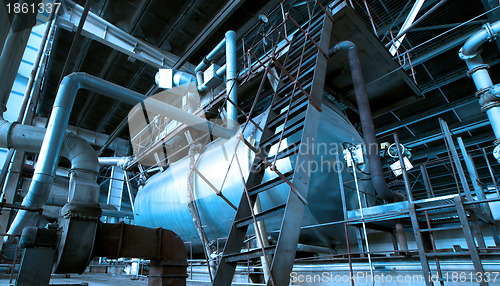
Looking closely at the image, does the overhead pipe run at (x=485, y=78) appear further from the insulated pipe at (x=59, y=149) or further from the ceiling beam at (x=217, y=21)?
the insulated pipe at (x=59, y=149)

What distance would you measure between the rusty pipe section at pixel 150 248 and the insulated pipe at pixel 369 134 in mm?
3522

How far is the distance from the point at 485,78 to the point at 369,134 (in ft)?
17.4

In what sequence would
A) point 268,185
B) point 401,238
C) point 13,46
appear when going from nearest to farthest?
point 268,185, point 13,46, point 401,238

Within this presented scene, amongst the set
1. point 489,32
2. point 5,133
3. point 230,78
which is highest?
point 489,32

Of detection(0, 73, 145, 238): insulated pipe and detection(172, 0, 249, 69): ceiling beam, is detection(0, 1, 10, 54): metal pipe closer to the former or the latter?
detection(0, 73, 145, 238): insulated pipe

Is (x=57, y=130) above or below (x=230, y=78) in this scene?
below

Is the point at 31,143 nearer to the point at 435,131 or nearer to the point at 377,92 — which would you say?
the point at 377,92

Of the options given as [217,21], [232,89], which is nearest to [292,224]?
[232,89]

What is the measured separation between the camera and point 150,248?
4.39 meters

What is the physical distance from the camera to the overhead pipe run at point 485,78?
768cm

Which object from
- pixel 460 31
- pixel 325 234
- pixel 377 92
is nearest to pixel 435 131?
pixel 460 31

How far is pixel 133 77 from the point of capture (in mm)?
15031

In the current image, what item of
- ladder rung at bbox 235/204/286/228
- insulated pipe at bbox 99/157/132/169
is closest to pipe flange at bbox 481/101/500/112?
ladder rung at bbox 235/204/286/228

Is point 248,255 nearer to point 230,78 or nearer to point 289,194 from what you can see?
A: point 289,194
